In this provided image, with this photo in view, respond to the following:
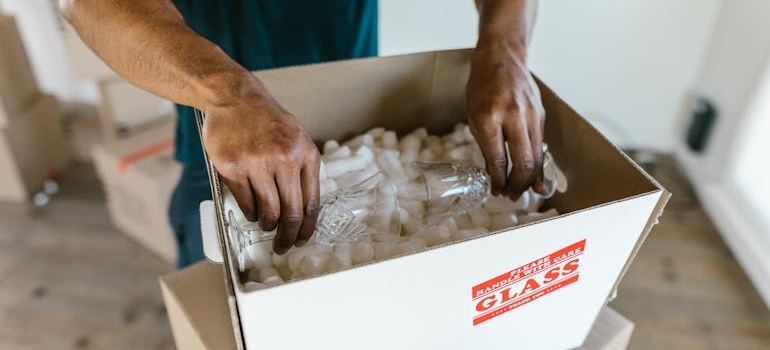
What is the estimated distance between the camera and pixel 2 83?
1.69m

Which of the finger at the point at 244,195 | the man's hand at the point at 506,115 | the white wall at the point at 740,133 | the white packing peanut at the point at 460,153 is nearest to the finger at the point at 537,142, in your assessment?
the man's hand at the point at 506,115

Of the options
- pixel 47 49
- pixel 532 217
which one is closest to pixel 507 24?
pixel 532 217

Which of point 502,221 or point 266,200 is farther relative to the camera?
point 502,221

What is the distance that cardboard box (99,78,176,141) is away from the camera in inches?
66.1

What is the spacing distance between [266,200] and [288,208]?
2cm

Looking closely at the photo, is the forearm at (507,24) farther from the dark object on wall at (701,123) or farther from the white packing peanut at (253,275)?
the dark object on wall at (701,123)

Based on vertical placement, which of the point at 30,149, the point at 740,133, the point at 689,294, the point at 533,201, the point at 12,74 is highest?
the point at 533,201

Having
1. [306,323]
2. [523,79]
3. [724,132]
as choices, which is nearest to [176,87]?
[306,323]

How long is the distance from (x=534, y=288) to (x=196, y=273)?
0.37 meters

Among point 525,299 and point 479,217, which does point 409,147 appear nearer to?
point 479,217

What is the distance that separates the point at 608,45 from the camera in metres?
1.82

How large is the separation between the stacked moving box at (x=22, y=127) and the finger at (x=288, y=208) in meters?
1.50

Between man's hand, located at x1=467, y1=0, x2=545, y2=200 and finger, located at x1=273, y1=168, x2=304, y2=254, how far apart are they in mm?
243

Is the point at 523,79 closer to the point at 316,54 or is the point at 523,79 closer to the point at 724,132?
the point at 316,54
